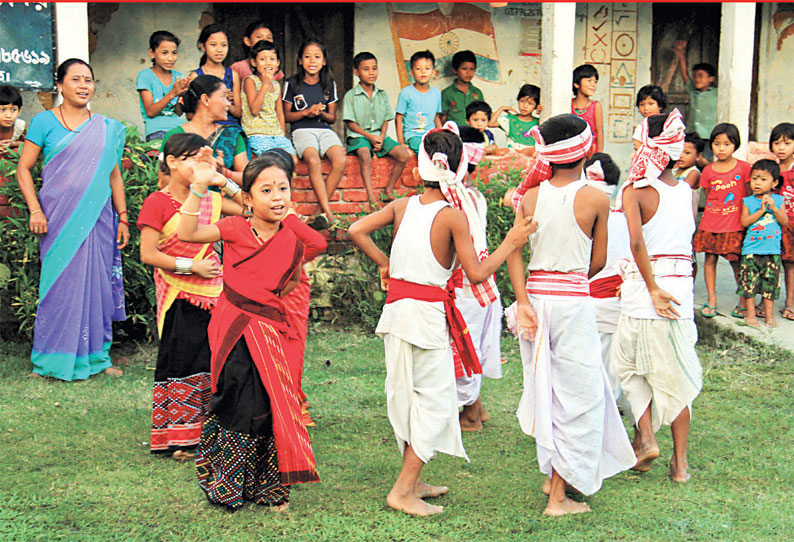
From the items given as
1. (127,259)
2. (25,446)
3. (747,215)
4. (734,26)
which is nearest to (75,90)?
(127,259)

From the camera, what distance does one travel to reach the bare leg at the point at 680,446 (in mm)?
4391

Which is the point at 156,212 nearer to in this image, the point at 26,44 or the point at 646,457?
the point at 646,457

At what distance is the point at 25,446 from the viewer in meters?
4.69

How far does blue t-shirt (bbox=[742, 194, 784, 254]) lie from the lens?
303 inches

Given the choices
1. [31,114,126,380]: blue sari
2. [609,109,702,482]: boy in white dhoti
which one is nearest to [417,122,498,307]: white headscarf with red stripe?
[609,109,702,482]: boy in white dhoti

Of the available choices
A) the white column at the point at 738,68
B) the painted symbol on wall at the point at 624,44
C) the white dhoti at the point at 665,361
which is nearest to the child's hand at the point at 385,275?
the white dhoti at the point at 665,361

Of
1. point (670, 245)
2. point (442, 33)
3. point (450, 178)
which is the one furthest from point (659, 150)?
point (442, 33)

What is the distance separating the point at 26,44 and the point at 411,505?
513 cm

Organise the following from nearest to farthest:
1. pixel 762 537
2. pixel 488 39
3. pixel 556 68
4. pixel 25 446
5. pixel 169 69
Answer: pixel 762 537 → pixel 25 446 → pixel 169 69 → pixel 556 68 → pixel 488 39

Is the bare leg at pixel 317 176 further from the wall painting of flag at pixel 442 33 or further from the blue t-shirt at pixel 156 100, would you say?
the wall painting of flag at pixel 442 33

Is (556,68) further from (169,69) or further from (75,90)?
(75,90)

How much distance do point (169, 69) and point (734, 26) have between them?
5663 mm

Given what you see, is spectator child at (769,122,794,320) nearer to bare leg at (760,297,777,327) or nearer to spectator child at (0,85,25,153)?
bare leg at (760,297,777,327)

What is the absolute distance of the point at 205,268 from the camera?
4.37 m
